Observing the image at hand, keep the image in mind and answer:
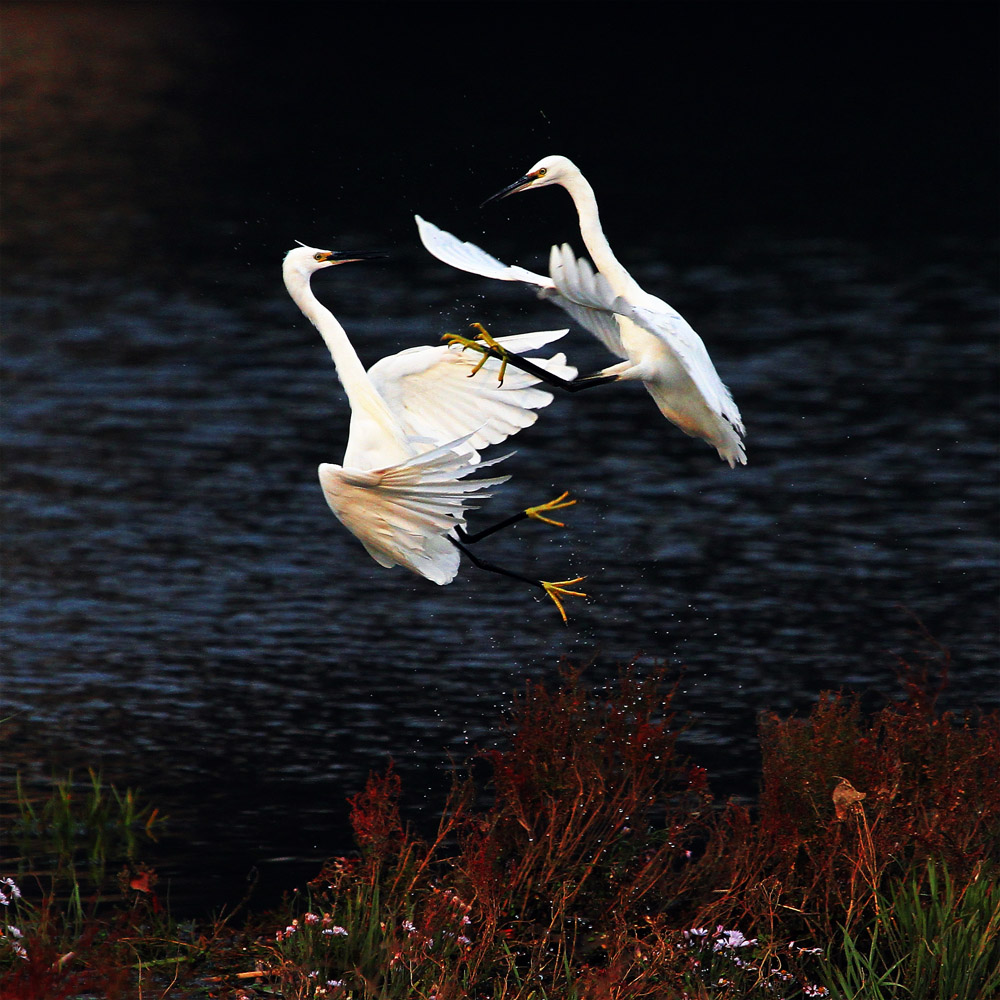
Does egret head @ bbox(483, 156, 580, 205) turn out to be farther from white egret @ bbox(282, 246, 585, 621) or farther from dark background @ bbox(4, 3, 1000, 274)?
dark background @ bbox(4, 3, 1000, 274)

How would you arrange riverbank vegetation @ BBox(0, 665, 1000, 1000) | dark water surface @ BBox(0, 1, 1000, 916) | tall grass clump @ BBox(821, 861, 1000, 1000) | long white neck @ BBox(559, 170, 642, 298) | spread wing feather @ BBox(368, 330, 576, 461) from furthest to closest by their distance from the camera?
dark water surface @ BBox(0, 1, 1000, 916)
spread wing feather @ BBox(368, 330, 576, 461)
long white neck @ BBox(559, 170, 642, 298)
riverbank vegetation @ BBox(0, 665, 1000, 1000)
tall grass clump @ BBox(821, 861, 1000, 1000)

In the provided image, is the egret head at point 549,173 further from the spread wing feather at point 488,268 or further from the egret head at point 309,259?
the egret head at point 309,259

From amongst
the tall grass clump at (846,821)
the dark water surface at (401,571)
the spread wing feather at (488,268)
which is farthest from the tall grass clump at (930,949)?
the spread wing feather at (488,268)

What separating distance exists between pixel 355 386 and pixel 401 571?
6.19 m

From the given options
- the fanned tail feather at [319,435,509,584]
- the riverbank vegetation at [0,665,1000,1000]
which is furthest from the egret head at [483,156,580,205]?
the riverbank vegetation at [0,665,1000,1000]

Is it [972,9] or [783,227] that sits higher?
[972,9]

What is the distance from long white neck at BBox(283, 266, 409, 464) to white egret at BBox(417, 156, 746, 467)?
41cm

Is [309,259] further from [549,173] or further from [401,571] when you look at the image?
[401,571]

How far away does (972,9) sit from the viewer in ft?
142

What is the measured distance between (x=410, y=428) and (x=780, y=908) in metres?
2.49

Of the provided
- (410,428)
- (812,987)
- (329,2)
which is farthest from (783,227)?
(329,2)

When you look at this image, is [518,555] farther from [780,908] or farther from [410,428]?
[780,908]

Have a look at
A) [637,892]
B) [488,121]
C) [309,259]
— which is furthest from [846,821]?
[488,121]

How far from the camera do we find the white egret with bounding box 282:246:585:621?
6.52m
